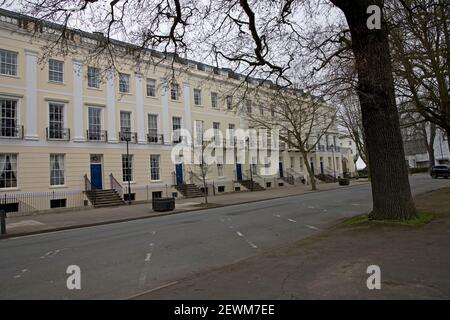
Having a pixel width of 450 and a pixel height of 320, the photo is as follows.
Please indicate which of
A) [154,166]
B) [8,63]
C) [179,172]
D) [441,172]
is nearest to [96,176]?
[154,166]

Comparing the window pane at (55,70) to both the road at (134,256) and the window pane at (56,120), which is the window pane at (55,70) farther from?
the road at (134,256)

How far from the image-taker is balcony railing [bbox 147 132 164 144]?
3406 centimetres

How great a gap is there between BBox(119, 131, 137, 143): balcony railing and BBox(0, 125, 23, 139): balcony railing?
26.4 ft

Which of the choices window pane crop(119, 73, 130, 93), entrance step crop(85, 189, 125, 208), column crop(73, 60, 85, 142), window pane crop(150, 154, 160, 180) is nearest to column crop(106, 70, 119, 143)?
window pane crop(119, 73, 130, 93)

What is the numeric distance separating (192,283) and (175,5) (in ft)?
31.2

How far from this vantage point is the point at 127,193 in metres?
30.8

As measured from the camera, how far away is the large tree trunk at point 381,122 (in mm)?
10273

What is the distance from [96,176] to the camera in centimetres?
2962

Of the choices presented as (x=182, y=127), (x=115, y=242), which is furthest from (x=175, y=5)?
(x=182, y=127)

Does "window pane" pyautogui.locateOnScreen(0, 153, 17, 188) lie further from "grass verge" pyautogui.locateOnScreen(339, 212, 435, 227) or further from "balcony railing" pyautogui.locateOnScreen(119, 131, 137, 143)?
"grass verge" pyautogui.locateOnScreen(339, 212, 435, 227)

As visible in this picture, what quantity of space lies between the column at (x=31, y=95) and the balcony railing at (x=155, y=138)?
33.3 feet

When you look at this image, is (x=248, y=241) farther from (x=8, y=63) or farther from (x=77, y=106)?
(x=8, y=63)

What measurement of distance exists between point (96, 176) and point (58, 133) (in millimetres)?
4454

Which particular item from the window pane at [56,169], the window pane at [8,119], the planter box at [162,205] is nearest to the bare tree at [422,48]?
the planter box at [162,205]
